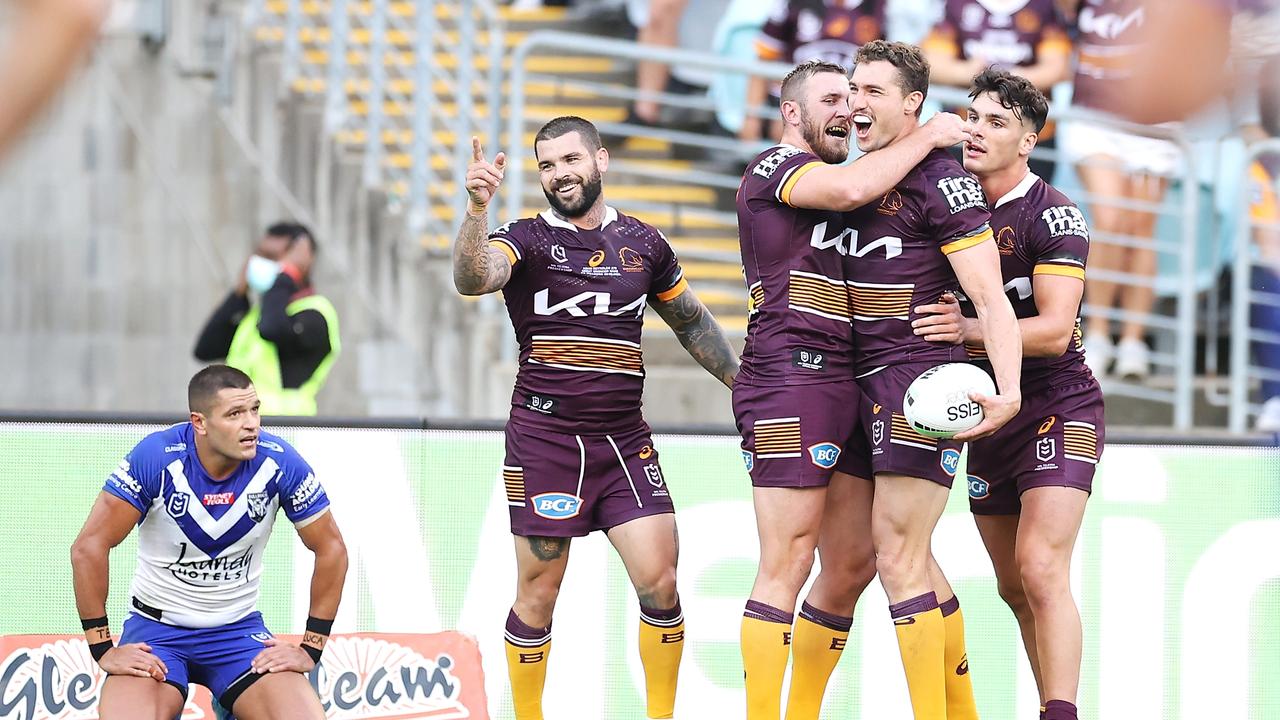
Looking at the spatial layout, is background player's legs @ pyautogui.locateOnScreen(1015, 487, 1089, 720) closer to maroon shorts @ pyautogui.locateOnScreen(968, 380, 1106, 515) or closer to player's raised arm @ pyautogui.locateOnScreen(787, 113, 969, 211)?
maroon shorts @ pyautogui.locateOnScreen(968, 380, 1106, 515)

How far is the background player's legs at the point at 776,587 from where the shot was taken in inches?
229

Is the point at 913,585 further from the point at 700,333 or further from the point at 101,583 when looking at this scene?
the point at 101,583

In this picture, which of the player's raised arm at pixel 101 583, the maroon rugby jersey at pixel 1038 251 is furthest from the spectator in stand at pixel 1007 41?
the player's raised arm at pixel 101 583

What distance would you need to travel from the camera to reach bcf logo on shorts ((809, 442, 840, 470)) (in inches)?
229

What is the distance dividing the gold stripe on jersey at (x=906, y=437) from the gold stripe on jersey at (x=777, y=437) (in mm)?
338

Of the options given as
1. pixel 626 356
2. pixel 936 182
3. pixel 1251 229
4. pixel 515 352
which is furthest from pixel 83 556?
pixel 1251 229

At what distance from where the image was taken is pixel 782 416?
5.88 metres

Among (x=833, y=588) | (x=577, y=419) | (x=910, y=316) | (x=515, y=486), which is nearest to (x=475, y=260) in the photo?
(x=577, y=419)

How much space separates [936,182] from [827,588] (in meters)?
1.57

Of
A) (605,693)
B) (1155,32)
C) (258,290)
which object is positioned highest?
(1155,32)

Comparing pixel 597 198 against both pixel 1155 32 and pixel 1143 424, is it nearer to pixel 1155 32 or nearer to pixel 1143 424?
pixel 1155 32

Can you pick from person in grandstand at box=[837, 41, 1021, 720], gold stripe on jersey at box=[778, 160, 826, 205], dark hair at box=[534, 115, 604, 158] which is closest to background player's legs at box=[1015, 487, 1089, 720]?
person in grandstand at box=[837, 41, 1021, 720]

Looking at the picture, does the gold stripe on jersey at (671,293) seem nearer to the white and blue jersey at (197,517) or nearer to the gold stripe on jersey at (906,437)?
the gold stripe on jersey at (906,437)

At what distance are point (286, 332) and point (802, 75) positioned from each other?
440 centimetres
